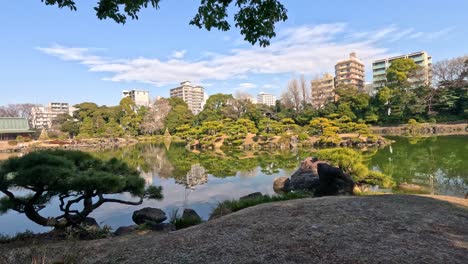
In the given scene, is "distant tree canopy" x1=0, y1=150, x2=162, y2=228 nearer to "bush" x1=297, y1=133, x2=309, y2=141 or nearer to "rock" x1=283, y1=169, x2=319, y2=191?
"rock" x1=283, y1=169, x2=319, y2=191

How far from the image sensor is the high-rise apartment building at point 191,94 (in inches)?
2997

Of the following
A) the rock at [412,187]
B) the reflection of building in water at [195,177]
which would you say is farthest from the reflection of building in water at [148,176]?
the rock at [412,187]

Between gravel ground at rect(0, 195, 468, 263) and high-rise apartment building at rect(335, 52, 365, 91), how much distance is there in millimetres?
46824

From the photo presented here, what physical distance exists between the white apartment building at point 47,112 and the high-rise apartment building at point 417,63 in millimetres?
50788

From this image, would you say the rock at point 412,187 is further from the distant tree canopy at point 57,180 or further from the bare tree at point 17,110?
the bare tree at point 17,110

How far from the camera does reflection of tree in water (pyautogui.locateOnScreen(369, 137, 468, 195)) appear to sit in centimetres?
802

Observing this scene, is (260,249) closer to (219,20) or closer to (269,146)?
(219,20)

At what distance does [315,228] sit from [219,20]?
2294 mm

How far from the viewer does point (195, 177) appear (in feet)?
38.7

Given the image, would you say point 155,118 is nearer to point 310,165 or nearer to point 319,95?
point 319,95

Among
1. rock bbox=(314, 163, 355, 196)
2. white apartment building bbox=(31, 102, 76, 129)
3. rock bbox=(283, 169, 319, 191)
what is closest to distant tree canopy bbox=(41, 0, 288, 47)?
rock bbox=(314, 163, 355, 196)

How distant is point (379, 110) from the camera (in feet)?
90.3

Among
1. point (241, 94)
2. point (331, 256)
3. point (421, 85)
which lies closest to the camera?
point (331, 256)

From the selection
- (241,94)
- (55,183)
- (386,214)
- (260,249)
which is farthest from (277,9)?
(241,94)
